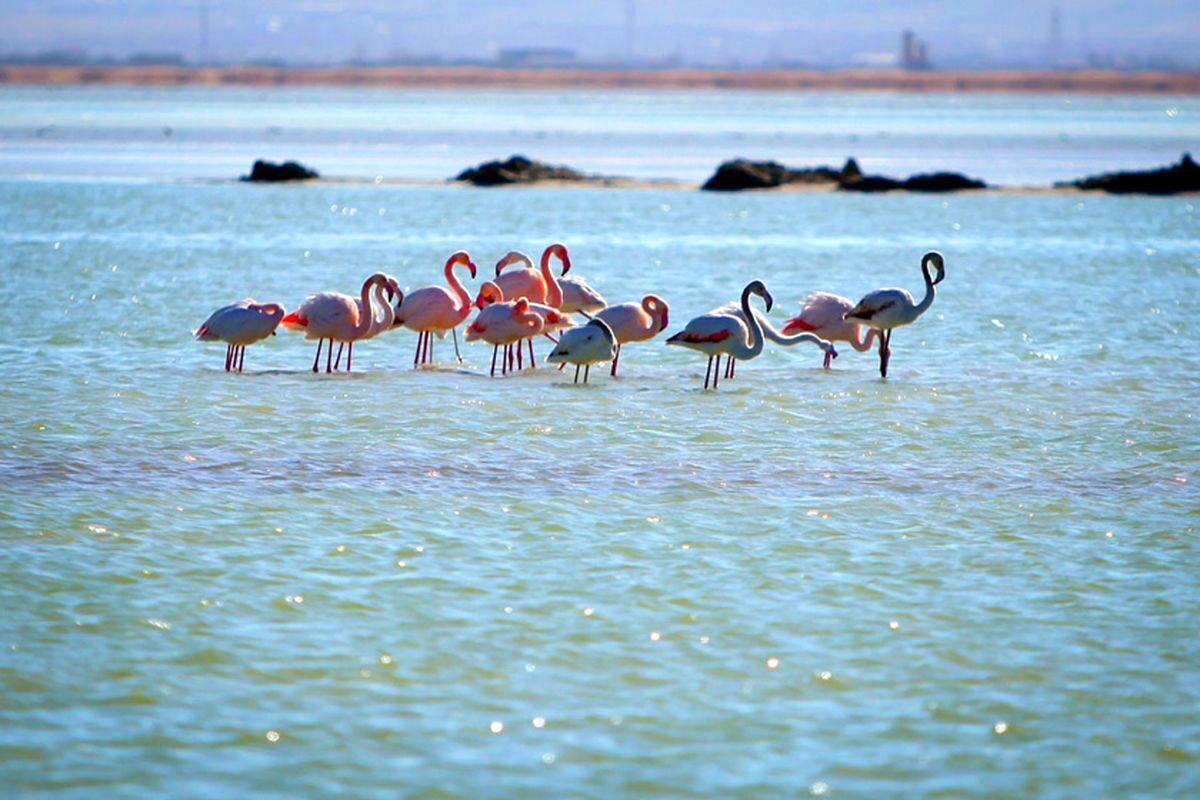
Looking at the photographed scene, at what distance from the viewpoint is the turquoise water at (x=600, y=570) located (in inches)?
229

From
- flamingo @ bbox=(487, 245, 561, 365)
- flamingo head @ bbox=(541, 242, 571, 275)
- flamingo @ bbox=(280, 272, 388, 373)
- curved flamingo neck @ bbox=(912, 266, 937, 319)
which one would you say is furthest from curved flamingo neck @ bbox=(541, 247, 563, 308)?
curved flamingo neck @ bbox=(912, 266, 937, 319)

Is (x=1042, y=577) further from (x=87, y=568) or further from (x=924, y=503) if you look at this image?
(x=87, y=568)

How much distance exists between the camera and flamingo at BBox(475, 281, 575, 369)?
14.2 meters

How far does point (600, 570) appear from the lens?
8.02 metres

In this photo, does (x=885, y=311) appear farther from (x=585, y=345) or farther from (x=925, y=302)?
(x=585, y=345)

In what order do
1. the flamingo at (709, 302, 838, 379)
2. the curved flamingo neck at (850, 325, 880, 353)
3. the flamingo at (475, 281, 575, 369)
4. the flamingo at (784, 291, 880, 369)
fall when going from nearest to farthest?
1. the flamingo at (709, 302, 838, 379)
2. the flamingo at (475, 281, 575, 369)
3. the flamingo at (784, 291, 880, 369)
4. the curved flamingo neck at (850, 325, 880, 353)

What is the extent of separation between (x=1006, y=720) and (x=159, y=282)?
15.9 metres

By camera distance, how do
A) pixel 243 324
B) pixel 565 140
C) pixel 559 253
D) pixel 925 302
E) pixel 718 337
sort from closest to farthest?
1. pixel 718 337
2. pixel 243 324
3. pixel 925 302
4. pixel 559 253
5. pixel 565 140

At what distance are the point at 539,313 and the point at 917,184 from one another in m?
25.4

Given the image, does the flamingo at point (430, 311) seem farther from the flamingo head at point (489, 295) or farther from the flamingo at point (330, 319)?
the flamingo head at point (489, 295)

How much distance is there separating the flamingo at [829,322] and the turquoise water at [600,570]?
378 mm

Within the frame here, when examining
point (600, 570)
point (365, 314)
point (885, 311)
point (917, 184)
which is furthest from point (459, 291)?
point (917, 184)

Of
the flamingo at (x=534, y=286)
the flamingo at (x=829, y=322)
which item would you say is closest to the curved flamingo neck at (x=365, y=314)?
the flamingo at (x=534, y=286)

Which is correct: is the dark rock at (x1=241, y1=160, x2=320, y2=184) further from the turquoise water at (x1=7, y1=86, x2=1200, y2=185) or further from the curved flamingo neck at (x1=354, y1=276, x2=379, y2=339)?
the curved flamingo neck at (x1=354, y1=276, x2=379, y2=339)
